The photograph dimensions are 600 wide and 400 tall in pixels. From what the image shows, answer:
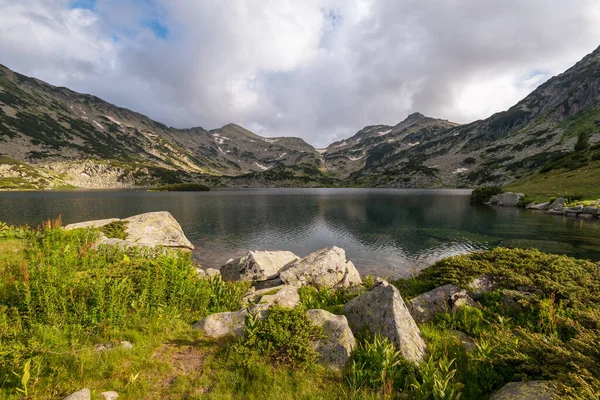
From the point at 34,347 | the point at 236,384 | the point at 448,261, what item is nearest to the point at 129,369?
the point at 34,347

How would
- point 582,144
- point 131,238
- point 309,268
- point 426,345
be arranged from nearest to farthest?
point 426,345 < point 309,268 < point 131,238 < point 582,144

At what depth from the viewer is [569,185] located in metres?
72.6

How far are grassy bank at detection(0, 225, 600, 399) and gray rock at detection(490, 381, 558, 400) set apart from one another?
31 centimetres

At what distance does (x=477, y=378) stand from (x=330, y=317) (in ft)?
14.9

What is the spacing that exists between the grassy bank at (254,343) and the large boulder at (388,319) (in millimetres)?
381

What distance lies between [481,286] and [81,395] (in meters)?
15.1

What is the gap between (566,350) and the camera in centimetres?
605

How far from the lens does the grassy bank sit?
6.23 metres

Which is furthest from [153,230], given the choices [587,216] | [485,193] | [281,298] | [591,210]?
[485,193]

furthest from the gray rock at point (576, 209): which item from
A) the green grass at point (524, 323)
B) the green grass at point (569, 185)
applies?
the green grass at point (524, 323)

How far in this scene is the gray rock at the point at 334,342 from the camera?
7.71 meters

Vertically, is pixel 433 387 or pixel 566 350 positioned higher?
pixel 566 350

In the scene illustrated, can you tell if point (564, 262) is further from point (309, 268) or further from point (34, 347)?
point (34, 347)

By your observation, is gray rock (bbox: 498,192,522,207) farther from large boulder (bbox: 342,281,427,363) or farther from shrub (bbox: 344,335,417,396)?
shrub (bbox: 344,335,417,396)
